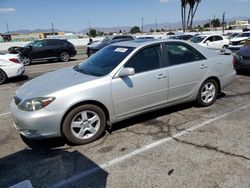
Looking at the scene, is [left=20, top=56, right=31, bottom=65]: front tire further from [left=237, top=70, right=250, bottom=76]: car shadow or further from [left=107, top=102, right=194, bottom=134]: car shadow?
[left=107, top=102, right=194, bottom=134]: car shadow

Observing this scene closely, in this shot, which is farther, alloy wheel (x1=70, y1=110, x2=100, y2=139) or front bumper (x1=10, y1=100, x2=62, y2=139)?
alloy wheel (x1=70, y1=110, x2=100, y2=139)

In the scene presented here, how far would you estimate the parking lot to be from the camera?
324 cm

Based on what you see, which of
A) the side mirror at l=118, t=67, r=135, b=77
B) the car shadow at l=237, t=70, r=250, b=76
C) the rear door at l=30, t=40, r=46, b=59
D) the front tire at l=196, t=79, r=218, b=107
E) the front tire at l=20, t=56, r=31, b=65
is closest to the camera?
the side mirror at l=118, t=67, r=135, b=77

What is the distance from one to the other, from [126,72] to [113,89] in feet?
1.14

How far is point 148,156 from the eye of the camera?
12.3 ft

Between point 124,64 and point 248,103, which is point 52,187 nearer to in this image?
point 124,64

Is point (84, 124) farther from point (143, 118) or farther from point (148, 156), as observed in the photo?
point (143, 118)

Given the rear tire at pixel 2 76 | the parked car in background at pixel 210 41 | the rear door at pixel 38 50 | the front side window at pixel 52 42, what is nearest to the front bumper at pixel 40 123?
the rear tire at pixel 2 76

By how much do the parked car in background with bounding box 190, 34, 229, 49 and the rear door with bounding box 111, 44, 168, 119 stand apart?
42.5 feet

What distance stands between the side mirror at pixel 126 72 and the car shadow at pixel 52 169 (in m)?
1.42

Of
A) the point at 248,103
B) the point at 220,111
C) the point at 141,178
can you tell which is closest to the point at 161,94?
the point at 220,111

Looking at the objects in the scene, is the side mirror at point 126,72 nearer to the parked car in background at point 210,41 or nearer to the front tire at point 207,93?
the front tire at point 207,93

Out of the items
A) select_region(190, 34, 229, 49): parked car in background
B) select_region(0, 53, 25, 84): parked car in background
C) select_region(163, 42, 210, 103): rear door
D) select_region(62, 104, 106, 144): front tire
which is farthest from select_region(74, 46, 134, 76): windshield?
select_region(190, 34, 229, 49): parked car in background

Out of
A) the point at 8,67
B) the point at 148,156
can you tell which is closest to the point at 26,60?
the point at 8,67
